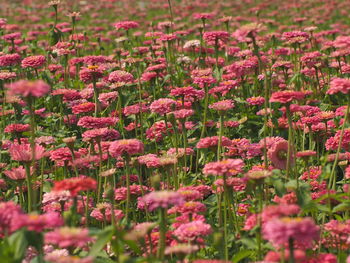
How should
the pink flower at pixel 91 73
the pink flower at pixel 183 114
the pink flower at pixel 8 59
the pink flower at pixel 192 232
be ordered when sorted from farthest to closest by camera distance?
the pink flower at pixel 8 59 < the pink flower at pixel 91 73 < the pink flower at pixel 183 114 < the pink flower at pixel 192 232

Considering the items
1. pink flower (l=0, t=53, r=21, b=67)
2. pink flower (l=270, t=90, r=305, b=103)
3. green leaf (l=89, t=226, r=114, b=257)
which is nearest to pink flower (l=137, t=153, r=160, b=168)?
pink flower (l=270, t=90, r=305, b=103)

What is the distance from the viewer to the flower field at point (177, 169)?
1.87 metres

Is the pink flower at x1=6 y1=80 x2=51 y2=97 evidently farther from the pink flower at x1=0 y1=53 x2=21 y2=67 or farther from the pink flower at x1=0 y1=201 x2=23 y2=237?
the pink flower at x1=0 y1=53 x2=21 y2=67

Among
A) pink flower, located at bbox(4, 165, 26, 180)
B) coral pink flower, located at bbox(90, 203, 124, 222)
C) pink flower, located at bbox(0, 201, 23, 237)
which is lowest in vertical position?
coral pink flower, located at bbox(90, 203, 124, 222)

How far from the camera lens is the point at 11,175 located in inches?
105

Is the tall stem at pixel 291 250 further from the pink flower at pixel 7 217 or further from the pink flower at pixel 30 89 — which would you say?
the pink flower at pixel 30 89

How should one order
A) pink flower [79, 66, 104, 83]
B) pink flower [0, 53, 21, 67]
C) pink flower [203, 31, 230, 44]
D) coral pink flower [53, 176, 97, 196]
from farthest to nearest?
pink flower [203, 31, 230, 44] → pink flower [0, 53, 21, 67] → pink flower [79, 66, 104, 83] → coral pink flower [53, 176, 97, 196]

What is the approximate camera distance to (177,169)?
3492 mm

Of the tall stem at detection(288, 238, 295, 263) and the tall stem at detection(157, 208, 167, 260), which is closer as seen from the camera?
the tall stem at detection(288, 238, 295, 263)

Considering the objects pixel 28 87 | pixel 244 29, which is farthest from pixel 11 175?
pixel 244 29

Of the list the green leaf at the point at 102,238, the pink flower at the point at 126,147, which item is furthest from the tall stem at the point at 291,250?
the pink flower at the point at 126,147

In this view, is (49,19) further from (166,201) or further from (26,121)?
(166,201)

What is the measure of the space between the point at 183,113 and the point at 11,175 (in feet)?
3.53

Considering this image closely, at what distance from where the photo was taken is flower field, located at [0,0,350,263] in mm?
1869
